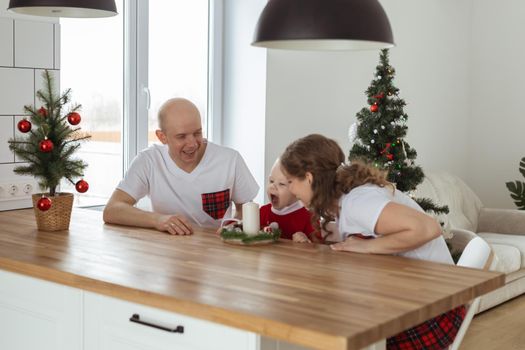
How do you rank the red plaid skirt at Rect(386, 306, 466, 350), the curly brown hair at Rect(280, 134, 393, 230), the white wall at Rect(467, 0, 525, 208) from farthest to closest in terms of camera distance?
the white wall at Rect(467, 0, 525, 208), the curly brown hair at Rect(280, 134, 393, 230), the red plaid skirt at Rect(386, 306, 466, 350)

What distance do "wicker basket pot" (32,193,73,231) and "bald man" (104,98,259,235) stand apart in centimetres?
25

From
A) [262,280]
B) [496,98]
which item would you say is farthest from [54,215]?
[496,98]

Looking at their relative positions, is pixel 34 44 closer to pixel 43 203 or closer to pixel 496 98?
pixel 43 203

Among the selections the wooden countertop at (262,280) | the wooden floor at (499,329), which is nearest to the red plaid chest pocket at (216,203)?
the wooden countertop at (262,280)

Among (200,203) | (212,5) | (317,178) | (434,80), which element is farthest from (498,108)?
(317,178)

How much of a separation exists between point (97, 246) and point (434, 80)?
4.30 meters

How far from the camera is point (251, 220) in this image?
102 inches

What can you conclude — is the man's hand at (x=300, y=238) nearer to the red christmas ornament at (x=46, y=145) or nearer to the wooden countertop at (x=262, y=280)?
the wooden countertop at (x=262, y=280)

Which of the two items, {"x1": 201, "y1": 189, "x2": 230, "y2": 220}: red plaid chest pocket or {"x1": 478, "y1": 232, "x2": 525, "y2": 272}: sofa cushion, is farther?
{"x1": 478, "y1": 232, "x2": 525, "y2": 272}: sofa cushion

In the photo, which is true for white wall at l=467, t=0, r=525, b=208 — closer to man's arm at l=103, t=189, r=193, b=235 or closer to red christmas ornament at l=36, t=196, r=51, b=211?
man's arm at l=103, t=189, r=193, b=235

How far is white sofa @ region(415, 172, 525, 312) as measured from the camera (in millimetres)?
4969

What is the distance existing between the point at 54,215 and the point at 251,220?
723 mm

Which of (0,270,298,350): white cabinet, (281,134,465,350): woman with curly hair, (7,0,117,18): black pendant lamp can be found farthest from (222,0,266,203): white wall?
(0,270,298,350): white cabinet

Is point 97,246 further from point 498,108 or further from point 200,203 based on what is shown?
point 498,108
